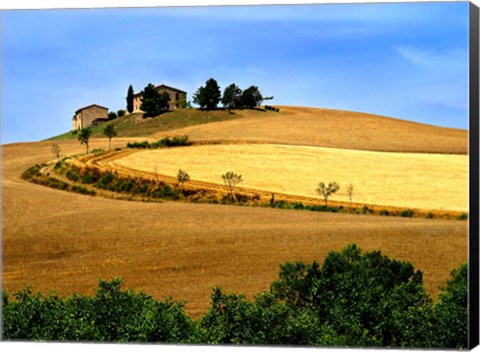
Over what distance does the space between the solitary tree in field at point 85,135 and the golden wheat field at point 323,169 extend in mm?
466

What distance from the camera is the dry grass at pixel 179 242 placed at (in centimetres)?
720

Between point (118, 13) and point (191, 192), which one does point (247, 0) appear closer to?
point (118, 13)

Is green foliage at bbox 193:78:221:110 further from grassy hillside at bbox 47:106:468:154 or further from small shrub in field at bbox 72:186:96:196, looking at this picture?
small shrub in field at bbox 72:186:96:196

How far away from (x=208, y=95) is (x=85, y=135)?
1.25 meters

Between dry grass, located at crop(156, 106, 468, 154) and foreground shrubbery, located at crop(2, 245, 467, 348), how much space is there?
1207 millimetres

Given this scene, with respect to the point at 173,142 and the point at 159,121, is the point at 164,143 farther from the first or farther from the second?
the point at 159,121

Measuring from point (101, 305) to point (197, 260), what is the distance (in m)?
0.96

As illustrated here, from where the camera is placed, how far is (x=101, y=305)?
23.2 feet

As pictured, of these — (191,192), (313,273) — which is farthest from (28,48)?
(313,273)

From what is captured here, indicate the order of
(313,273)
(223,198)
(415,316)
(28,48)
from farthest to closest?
(223,198)
(28,48)
(313,273)
(415,316)

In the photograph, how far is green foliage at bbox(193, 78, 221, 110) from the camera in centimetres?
724

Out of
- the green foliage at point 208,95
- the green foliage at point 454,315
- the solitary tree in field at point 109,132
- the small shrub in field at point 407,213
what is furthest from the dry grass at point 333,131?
the green foliage at point 454,315

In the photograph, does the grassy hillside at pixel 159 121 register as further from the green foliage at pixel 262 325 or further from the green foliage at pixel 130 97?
the green foliage at pixel 262 325

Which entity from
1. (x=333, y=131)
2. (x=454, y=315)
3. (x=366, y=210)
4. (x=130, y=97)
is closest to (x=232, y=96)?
(x=130, y=97)
